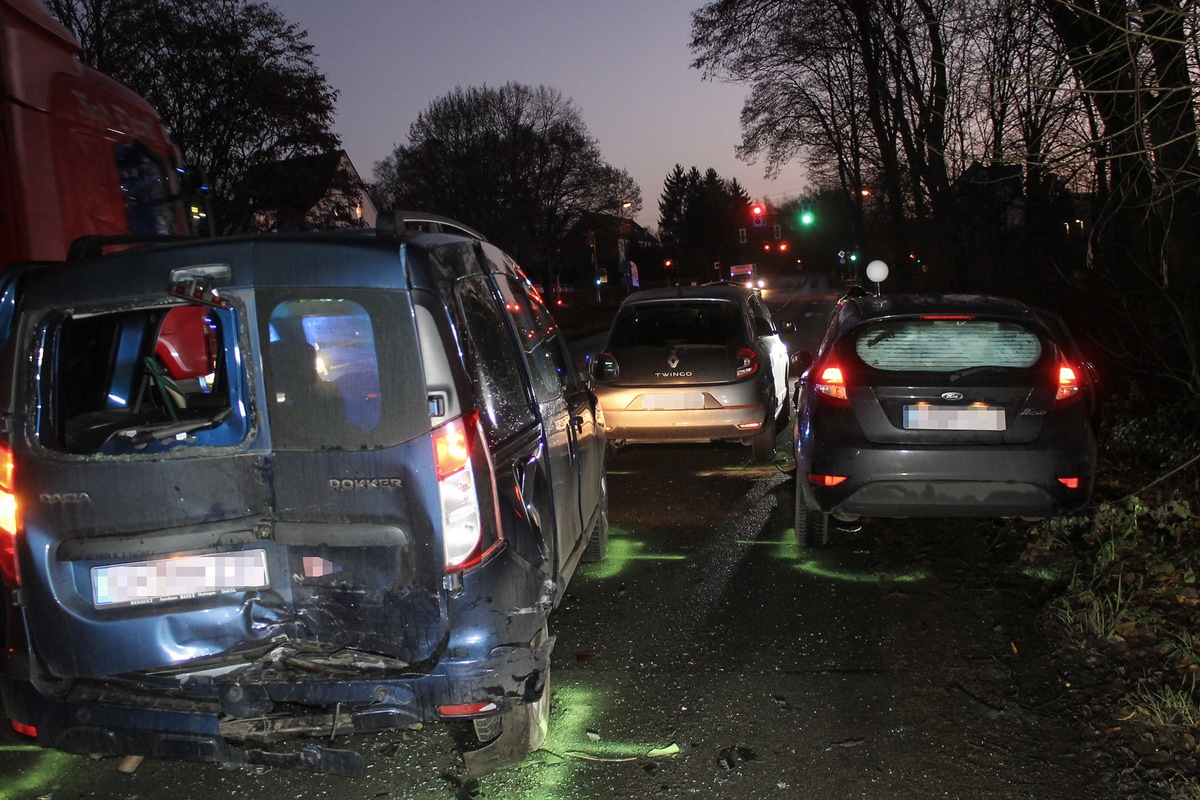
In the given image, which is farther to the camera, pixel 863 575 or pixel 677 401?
pixel 677 401

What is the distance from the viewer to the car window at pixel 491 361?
3512 mm

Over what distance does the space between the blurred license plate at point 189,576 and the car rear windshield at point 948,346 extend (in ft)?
12.9

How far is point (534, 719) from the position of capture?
12.0ft

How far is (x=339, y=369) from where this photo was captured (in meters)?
3.33

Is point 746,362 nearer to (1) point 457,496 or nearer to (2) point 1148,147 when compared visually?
(2) point 1148,147

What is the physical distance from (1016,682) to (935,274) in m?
27.5

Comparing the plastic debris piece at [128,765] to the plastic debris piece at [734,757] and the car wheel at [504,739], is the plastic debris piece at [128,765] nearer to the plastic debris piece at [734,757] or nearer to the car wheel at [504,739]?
the car wheel at [504,739]

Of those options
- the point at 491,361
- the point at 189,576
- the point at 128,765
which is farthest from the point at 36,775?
the point at 491,361

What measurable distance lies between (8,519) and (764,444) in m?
7.33

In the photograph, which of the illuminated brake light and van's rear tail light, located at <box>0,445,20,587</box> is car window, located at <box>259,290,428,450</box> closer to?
the illuminated brake light

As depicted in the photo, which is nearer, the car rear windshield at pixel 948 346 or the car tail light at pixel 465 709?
the car tail light at pixel 465 709

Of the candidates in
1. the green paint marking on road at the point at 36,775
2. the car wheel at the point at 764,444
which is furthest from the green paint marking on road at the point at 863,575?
the green paint marking on road at the point at 36,775

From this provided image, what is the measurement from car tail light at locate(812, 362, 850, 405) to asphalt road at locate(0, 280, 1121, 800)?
106cm

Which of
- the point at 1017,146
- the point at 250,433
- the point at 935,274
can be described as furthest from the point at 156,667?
the point at 935,274
